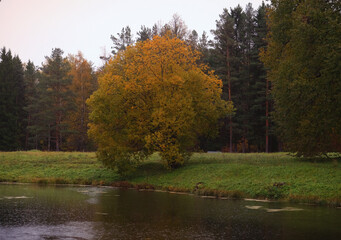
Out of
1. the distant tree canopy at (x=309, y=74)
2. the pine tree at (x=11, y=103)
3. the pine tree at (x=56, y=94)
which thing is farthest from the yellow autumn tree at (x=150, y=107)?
the pine tree at (x=11, y=103)

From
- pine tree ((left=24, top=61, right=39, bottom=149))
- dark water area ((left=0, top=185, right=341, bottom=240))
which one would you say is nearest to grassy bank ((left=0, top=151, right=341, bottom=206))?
dark water area ((left=0, top=185, right=341, bottom=240))

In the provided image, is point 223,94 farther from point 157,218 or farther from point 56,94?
point 157,218

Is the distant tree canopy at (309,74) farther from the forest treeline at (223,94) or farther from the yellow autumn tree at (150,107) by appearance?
the forest treeline at (223,94)

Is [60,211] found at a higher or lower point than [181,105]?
lower

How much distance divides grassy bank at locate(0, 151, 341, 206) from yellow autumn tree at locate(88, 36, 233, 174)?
1.88 m

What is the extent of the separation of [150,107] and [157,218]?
62.4ft

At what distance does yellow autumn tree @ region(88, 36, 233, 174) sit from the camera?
34.6 meters

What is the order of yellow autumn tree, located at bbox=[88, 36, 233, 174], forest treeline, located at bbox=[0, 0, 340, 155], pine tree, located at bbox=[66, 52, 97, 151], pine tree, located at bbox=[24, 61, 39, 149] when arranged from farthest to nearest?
1. pine tree, located at bbox=[24, 61, 39, 149]
2. pine tree, located at bbox=[66, 52, 97, 151]
3. forest treeline, located at bbox=[0, 0, 340, 155]
4. yellow autumn tree, located at bbox=[88, 36, 233, 174]

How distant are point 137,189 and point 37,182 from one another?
10.9 m

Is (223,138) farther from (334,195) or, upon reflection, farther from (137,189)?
(334,195)

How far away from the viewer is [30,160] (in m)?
45.3

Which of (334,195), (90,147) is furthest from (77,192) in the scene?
(90,147)

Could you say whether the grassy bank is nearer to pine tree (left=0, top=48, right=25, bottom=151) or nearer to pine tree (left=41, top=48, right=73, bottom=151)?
pine tree (left=41, top=48, right=73, bottom=151)

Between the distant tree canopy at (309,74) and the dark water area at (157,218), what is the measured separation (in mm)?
9056
